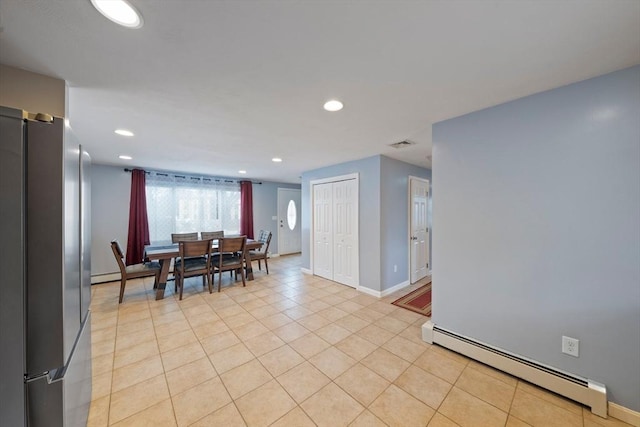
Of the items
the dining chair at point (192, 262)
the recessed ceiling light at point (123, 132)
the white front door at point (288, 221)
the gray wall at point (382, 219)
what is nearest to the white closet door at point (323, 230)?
the gray wall at point (382, 219)

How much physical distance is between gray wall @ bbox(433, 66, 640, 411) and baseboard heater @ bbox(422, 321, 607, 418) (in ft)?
0.19

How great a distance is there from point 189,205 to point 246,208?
1.35 metres

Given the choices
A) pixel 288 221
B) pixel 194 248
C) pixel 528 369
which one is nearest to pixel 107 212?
pixel 194 248

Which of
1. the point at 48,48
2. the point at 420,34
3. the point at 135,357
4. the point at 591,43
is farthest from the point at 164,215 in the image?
the point at 591,43

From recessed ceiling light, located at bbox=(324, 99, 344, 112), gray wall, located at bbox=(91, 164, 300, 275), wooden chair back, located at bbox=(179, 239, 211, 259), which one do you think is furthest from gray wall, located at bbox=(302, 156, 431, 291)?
gray wall, located at bbox=(91, 164, 300, 275)

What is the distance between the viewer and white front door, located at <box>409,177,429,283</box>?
4188 mm

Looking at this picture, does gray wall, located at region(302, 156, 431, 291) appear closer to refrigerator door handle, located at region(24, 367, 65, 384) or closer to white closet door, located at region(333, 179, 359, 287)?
white closet door, located at region(333, 179, 359, 287)

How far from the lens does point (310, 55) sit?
4.40ft

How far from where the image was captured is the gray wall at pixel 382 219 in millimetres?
3619

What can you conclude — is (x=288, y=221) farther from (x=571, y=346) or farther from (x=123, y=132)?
(x=571, y=346)

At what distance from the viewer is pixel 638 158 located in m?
1.45

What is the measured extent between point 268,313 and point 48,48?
2989mm

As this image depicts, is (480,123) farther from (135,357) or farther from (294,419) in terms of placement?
(135,357)

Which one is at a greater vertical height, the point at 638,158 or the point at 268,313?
the point at 638,158
